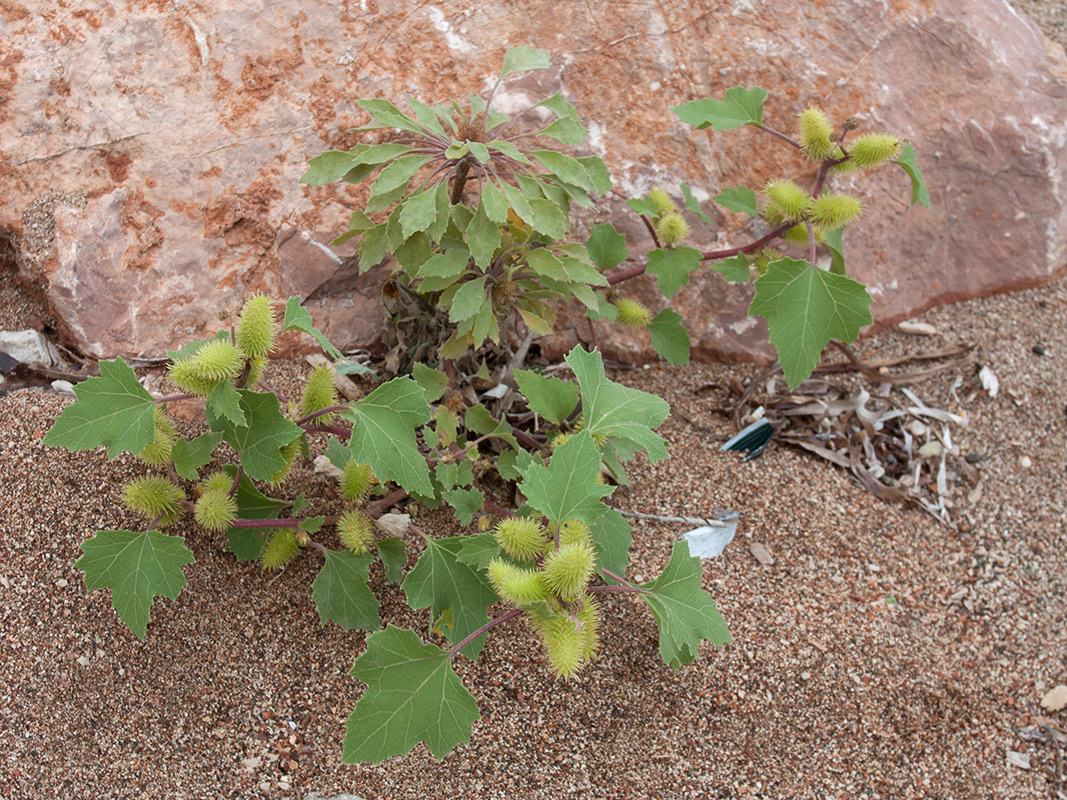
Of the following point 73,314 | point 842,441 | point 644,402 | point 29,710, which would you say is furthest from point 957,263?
point 29,710

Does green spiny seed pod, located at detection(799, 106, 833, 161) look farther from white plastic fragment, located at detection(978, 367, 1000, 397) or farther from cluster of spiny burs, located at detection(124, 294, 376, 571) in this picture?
cluster of spiny burs, located at detection(124, 294, 376, 571)

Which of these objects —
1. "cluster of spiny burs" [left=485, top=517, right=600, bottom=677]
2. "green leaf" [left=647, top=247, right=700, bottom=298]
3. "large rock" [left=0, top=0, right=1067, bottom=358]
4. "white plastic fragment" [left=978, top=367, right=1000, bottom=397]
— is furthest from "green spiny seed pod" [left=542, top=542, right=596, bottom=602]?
"white plastic fragment" [left=978, top=367, right=1000, bottom=397]

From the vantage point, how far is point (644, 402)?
6.14 feet

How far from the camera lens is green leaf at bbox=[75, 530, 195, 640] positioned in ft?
5.32

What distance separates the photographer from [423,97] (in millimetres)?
2445

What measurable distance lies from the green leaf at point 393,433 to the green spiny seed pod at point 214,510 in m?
0.29

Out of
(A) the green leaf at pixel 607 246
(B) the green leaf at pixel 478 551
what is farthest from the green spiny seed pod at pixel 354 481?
(A) the green leaf at pixel 607 246

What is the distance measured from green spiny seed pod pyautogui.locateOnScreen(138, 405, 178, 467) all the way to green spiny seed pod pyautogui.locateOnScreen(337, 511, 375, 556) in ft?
1.24

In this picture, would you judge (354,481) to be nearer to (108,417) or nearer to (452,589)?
(452,589)

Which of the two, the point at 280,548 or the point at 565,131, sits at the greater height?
the point at 565,131

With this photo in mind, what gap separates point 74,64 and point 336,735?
183cm

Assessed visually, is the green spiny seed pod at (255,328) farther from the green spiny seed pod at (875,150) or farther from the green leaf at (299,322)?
the green spiny seed pod at (875,150)

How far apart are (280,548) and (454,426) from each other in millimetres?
472

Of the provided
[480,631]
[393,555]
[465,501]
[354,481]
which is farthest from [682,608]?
[354,481]
